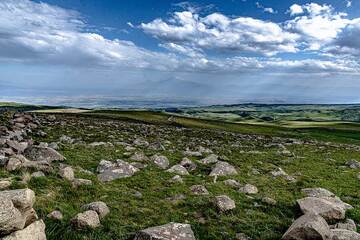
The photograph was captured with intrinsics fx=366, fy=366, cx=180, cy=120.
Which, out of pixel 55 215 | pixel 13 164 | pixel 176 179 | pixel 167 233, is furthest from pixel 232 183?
pixel 13 164

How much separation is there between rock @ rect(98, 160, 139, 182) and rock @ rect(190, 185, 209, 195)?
4531 millimetres

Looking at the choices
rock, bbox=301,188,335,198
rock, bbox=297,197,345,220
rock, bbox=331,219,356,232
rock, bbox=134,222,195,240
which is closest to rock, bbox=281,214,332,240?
rock, bbox=331,219,356,232

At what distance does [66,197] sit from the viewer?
16484 mm

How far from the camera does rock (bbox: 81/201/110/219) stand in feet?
48.3

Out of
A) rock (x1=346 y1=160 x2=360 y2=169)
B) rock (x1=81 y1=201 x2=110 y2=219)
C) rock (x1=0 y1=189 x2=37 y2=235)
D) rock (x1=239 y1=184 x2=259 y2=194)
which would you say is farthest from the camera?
rock (x1=346 y1=160 x2=360 y2=169)

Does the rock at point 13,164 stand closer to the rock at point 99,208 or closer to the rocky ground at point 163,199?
the rocky ground at point 163,199

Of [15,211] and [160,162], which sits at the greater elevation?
[15,211]

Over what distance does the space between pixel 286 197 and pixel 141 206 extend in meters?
8.30

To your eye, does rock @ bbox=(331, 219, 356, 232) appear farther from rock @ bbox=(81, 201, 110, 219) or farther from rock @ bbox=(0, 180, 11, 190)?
rock @ bbox=(0, 180, 11, 190)

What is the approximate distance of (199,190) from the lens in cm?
1983

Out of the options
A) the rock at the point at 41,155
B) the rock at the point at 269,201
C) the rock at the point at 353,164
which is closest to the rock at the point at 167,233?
the rock at the point at 269,201

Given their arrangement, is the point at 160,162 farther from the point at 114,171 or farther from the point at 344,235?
the point at 344,235

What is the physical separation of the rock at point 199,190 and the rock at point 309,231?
6633mm

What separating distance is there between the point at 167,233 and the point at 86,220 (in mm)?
3138
